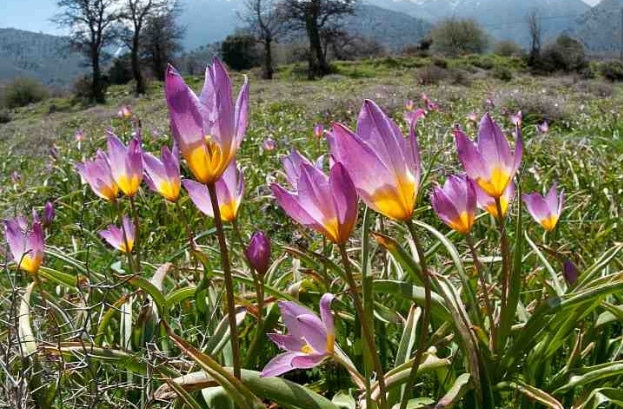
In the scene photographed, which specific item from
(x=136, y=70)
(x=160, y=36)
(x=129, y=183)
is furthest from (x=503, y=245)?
(x=160, y=36)

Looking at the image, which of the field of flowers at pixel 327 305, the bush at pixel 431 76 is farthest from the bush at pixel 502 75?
the field of flowers at pixel 327 305

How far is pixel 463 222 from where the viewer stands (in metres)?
1.03

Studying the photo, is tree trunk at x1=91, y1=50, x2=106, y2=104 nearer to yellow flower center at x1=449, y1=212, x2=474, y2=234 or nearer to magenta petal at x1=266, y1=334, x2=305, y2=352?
yellow flower center at x1=449, y1=212, x2=474, y2=234

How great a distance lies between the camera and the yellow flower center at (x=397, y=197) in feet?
2.38

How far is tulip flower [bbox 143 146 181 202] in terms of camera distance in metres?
1.24

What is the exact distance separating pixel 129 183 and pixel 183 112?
2.52ft

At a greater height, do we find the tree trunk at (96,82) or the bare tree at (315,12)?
the bare tree at (315,12)

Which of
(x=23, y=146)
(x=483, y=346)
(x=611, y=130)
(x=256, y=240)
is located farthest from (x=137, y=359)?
(x=23, y=146)

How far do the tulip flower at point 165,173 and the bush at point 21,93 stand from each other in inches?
1840

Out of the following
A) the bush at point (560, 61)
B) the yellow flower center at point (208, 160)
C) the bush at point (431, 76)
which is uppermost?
the bush at point (560, 61)

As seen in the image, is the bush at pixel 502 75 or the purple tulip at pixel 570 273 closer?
the purple tulip at pixel 570 273

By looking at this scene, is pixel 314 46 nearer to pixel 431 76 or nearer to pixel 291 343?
pixel 431 76

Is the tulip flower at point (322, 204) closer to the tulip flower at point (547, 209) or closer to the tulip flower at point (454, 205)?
the tulip flower at point (454, 205)

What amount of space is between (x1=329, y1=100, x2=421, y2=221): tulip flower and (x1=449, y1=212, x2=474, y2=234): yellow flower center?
306mm
